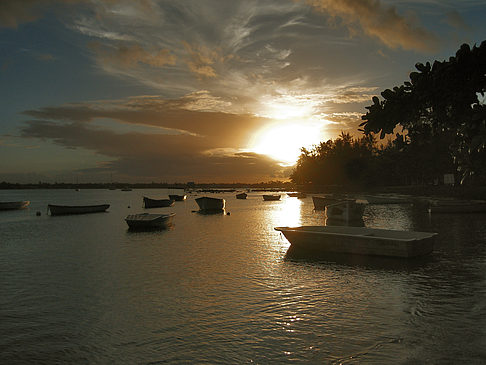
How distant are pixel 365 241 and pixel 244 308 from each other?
9074mm

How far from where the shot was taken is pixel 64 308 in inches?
482

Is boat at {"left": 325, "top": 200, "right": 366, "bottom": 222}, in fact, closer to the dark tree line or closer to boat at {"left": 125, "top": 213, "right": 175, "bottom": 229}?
boat at {"left": 125, "top": 213, "right": 175, "bottom": 229}

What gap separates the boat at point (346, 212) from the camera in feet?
113

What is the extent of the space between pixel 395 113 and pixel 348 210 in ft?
83.7

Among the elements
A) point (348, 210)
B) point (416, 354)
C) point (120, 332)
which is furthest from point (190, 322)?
point (348, 210)

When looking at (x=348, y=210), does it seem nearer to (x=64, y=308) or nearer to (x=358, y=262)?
(x=358, y=262)

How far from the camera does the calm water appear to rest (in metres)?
8.34

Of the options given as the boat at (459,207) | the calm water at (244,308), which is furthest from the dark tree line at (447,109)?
the boat at (459,207)

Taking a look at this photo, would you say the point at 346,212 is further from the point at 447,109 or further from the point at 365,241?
the point at 447,109

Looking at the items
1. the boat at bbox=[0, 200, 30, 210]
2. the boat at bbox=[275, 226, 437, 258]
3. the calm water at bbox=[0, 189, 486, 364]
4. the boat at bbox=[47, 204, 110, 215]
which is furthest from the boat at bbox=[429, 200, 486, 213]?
the boat at bbox=[0, 200, 30, 210]

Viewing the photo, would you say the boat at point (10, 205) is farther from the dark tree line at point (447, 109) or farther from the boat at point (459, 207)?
the dark tree line at point (447, 109)

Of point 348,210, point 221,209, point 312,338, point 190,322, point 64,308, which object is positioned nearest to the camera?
point 312,338

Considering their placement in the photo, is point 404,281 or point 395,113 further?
point 404,281

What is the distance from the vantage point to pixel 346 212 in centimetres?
3478
